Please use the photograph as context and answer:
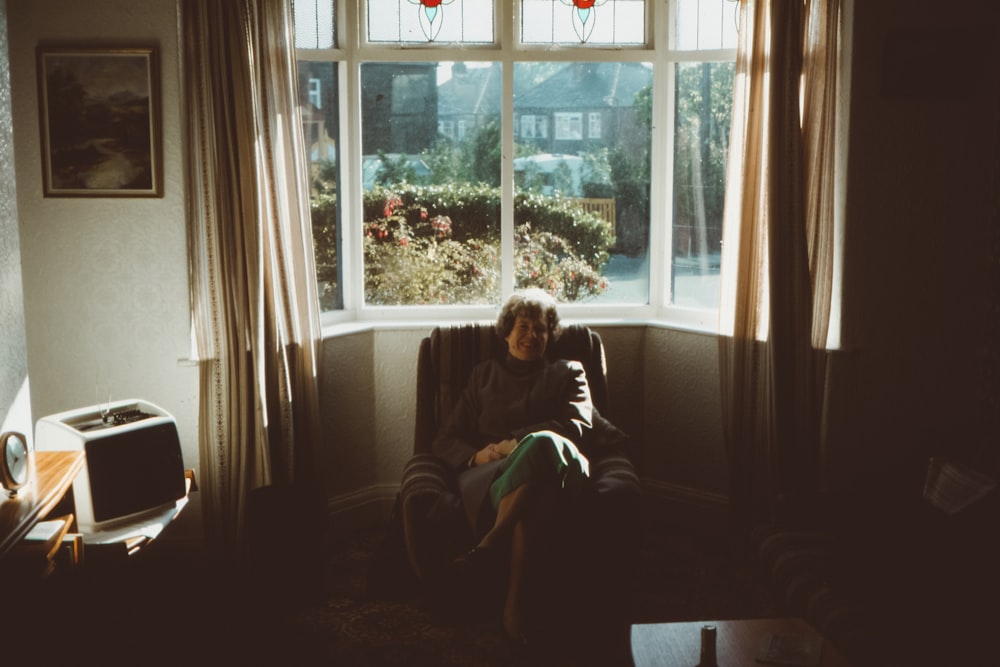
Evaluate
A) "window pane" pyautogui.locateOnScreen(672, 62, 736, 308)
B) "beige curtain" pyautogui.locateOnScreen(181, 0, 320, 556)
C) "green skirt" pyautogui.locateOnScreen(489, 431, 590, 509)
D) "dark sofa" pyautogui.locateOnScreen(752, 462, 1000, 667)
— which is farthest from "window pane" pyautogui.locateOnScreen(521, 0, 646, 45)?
"dark sofa" pyautogui.locateOnScreen(752, 462, 1000, 667)

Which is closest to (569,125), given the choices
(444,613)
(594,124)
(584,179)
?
(594,124)

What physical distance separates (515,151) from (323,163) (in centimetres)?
78

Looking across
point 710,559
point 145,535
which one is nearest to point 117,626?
point 145,535

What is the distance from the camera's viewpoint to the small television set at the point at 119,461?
276 centimetres

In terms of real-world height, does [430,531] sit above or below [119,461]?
below

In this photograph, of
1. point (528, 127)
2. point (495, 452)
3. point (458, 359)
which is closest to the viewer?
point (495, 452)

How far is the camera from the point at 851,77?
3.26m

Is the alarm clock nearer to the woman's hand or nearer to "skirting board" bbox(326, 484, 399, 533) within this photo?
the woman's hand

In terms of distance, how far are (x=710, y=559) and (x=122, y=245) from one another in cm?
241

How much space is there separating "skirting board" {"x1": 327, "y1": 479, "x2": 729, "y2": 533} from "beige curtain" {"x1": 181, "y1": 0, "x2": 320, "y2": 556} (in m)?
0.44

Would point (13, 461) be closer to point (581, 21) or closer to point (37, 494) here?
point (37, 494)

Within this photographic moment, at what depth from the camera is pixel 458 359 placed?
11.4 feet

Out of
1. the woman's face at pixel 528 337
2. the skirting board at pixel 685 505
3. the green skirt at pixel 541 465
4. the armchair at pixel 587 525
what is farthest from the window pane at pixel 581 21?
the skirting board at pixel 685 505

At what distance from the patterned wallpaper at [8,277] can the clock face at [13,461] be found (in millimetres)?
267
